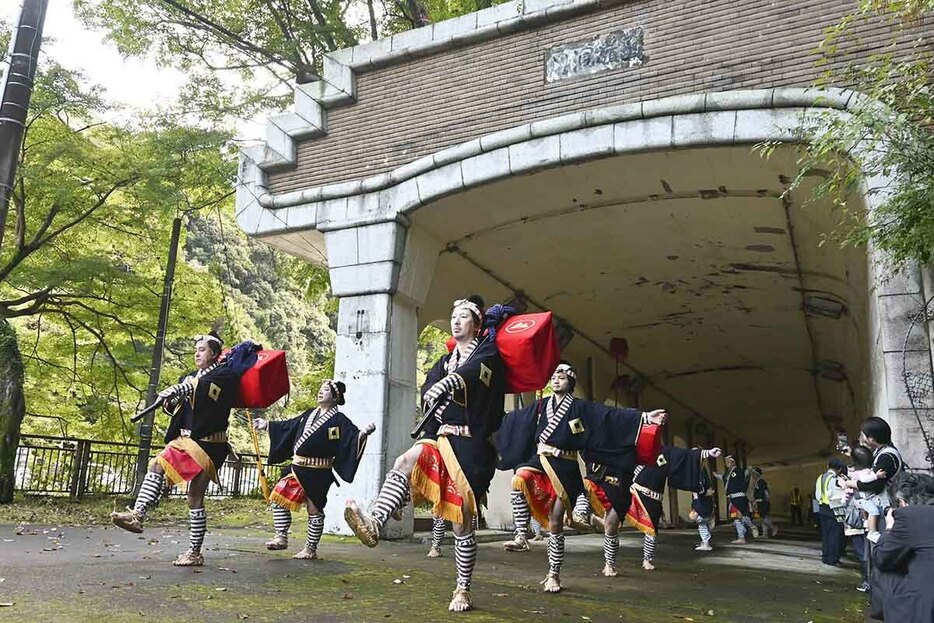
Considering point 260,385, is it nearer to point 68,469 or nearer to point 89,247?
point 68,469

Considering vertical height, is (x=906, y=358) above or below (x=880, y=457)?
above

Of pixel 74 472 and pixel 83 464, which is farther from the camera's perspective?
pixel 83 464

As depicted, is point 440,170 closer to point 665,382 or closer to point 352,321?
point 352,321

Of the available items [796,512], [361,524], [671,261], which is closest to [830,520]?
[671,261]

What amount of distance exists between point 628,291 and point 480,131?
16.7ft

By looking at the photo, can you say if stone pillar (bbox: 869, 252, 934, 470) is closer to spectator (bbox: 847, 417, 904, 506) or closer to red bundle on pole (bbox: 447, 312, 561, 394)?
spectator (bbox: 847, 417, 904, 506)

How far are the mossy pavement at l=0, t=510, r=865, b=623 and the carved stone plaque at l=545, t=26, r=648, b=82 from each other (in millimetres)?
5880

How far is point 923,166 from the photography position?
5.61m

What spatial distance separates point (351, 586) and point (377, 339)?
172 inches

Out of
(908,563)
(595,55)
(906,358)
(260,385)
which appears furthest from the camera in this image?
(595,55)

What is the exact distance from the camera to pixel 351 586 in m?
5.02

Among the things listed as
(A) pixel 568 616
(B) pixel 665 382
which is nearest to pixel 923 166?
(A) pixel 568 616

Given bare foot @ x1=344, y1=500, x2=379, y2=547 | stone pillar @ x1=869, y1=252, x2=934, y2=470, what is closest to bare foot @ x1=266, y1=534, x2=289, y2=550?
bare foot @ x1=344, y1=500, x2=379, y2=547

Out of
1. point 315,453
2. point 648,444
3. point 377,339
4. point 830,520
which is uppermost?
point 377,339
